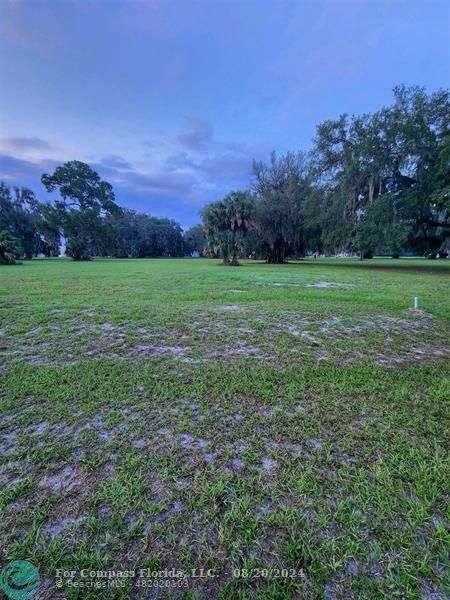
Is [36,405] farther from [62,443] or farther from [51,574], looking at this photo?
[51,574]

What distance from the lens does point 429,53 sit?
12055 millimetres

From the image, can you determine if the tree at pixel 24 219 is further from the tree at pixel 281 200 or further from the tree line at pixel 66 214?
the tree at pixel 281 200

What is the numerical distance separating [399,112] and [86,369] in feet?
64.0

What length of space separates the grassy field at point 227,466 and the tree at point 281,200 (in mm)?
20500

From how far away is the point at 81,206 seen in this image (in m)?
35.5

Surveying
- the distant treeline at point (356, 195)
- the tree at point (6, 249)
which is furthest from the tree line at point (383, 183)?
the tree at point (6, 249)

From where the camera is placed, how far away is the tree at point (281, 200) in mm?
23125

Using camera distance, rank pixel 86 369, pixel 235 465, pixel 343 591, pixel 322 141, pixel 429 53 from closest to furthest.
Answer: pixel 343 591
pixel 235 465
pixel 86 369
pixel 429 53
pixel 322 141

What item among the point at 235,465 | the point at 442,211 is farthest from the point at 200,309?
the point at 442,211

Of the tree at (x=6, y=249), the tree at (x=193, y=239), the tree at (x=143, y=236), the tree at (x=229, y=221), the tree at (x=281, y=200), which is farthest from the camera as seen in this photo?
the tree at (x=193, y=239)

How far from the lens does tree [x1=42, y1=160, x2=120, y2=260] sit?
32.2 m

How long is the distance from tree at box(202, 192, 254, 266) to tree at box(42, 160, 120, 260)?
64.9 feet

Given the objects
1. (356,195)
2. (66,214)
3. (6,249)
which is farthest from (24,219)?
(356,195)

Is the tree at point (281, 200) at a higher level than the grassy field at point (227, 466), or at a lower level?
higher
